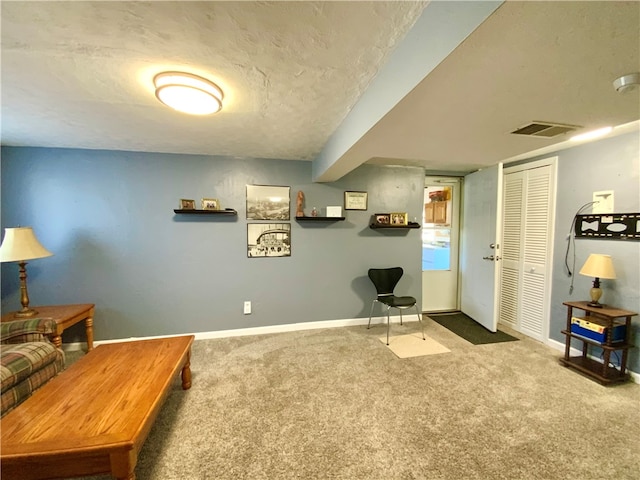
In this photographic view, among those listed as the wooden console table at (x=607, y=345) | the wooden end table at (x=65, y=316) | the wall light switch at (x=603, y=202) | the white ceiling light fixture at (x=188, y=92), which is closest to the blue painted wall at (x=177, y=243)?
the wooden end table at (x=65, y=316)

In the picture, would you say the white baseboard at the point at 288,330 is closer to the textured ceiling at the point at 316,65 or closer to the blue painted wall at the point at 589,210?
the blue painted wall at the point at 589,210

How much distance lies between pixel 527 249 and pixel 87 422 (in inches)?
169

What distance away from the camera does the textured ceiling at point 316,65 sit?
2.99 feet

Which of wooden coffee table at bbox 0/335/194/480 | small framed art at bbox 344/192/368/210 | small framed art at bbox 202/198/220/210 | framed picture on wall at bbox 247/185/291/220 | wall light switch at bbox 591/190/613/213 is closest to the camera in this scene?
wooden coffee table at bbox 0/335/194/480

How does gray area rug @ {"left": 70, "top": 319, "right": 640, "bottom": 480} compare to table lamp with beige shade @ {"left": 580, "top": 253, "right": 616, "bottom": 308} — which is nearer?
gray area rug @ {"left": 70, "top": 319, "right": 640, "bottom": 480}

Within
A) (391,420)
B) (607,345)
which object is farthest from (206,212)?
(607,345)

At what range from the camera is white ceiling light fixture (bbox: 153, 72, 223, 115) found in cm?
139

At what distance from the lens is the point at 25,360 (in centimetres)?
157

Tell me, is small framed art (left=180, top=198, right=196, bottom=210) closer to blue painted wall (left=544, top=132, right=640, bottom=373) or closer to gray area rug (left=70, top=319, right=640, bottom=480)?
gray area rug (left=70, top=319, right=640, bottom=480)

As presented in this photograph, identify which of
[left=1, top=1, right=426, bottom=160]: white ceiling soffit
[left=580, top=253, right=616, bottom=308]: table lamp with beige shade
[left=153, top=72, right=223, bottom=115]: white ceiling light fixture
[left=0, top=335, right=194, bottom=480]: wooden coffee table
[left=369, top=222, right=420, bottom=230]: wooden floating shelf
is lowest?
[left=0, top=335, right=194, bottom=480]: wooden coffee table

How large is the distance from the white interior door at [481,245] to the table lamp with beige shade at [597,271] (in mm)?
866

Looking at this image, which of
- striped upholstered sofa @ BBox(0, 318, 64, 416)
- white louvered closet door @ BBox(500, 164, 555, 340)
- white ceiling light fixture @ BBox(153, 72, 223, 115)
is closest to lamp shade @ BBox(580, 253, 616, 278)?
white louvered closet door @ BBox(500, 164, 555, 340)

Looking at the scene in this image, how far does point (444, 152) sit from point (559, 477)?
7.60ft

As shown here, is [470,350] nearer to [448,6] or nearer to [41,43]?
[448,6]
